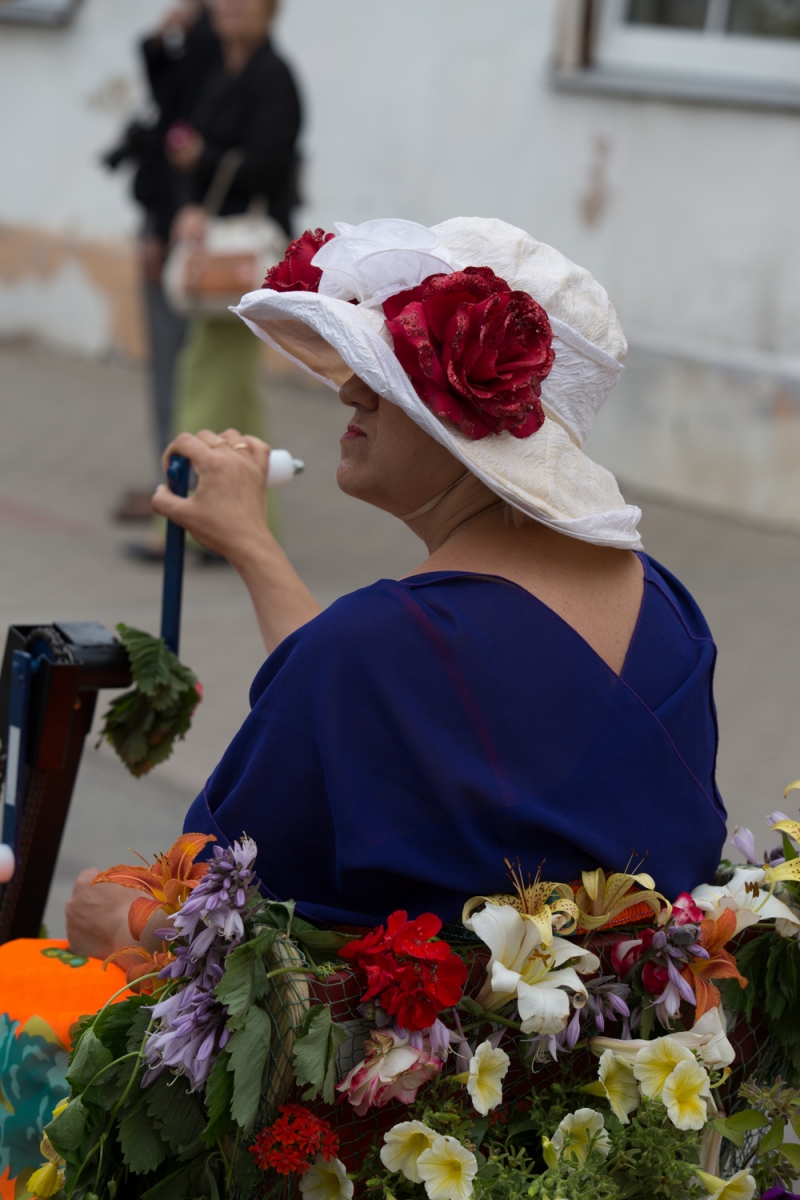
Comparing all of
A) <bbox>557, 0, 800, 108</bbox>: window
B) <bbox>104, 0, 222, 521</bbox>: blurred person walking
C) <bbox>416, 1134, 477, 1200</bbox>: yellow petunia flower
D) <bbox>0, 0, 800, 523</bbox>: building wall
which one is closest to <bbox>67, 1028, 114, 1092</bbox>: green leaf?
<bbox>416, 1134, 477, 1200</bbox>: yellow petunia flower

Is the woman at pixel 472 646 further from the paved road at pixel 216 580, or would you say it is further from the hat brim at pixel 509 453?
the paved road at pixel 216 580

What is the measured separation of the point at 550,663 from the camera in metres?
1.54

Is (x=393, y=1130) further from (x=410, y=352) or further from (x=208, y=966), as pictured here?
(x=410, y=352)

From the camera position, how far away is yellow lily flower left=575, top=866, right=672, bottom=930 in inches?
61.0

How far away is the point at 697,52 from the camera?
6.90 meters

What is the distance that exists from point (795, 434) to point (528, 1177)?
526 centimetres

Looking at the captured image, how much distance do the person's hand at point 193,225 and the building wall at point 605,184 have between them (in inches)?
97.4

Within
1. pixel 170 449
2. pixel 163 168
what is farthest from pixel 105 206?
pixel 170 449

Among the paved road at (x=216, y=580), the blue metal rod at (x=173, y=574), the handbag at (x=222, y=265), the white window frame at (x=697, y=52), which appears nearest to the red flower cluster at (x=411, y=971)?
the blue metal rod at (x=173, y=574)

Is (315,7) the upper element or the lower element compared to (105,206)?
upper

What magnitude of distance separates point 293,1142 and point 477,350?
0.84 metres

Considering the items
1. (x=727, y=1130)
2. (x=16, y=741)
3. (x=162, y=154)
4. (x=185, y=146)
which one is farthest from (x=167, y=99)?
(x=727, y=1130)

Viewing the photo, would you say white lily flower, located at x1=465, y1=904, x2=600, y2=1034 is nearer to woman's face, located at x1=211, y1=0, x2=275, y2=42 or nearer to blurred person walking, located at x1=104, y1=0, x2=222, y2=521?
woman's face, located at x1=211, y1=0, x2=275, y2=42

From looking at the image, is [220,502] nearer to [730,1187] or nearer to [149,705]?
[149,705]
